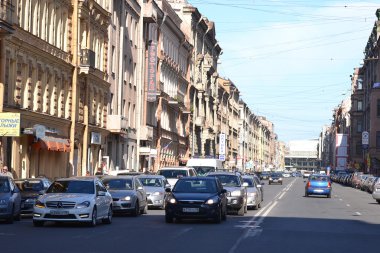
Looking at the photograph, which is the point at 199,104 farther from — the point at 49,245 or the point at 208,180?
the point at 49,245

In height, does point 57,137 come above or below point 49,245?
above

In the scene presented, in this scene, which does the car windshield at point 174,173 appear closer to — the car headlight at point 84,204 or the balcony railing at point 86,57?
the balcony railing at point 86,57

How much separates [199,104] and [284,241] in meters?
79.2

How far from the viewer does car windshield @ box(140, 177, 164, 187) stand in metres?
35.3

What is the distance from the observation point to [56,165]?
44156mm

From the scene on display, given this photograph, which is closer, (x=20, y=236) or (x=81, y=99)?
(x=20, y=236)

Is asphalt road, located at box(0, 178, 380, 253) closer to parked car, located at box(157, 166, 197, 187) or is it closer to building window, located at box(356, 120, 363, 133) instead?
parked car, located at box(157, 166, 197, 187)

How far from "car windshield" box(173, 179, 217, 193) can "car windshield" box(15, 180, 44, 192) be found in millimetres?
5552

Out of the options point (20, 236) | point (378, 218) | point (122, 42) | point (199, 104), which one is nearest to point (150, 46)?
point (122, 42)

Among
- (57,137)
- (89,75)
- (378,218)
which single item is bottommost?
(378,218)

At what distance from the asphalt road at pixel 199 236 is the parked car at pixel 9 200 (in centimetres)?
35

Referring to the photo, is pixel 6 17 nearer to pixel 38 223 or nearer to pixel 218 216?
pixel 38 223

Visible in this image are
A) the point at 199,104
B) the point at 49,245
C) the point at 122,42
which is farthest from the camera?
the point at 199,104

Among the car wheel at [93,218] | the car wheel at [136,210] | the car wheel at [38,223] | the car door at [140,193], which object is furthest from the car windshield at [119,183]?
the car wheel at [38,223]
